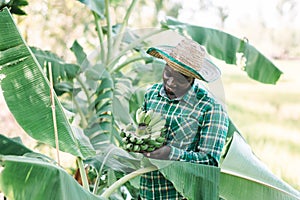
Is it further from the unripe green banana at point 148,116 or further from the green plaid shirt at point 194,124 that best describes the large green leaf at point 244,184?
the unripe green banana at point 148,116

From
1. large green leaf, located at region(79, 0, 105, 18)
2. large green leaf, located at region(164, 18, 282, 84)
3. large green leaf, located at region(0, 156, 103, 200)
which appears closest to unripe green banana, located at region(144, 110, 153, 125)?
large green leaf, located at region(0, 156, 103, 200)

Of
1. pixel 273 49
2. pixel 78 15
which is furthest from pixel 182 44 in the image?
pixel 273 49

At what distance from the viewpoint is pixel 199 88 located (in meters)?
1.13

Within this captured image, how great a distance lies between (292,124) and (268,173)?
299cm

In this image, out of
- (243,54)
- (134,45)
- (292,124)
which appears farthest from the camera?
(292,124)

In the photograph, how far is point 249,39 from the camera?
4.27 metres

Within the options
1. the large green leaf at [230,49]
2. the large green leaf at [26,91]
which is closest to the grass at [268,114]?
the large green leaf at [230,49]

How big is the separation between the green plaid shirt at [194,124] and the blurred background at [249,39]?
188cm

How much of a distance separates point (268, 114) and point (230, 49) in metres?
2.44

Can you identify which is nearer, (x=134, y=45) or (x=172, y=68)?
(x=172, y=68)

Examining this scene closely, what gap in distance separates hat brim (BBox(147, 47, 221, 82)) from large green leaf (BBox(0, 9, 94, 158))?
0.39 meters

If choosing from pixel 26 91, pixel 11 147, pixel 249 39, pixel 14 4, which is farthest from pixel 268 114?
pixel 26 91

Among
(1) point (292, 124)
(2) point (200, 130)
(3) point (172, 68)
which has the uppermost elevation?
(3) point (172, 68)

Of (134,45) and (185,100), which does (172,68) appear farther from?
(134,45)
